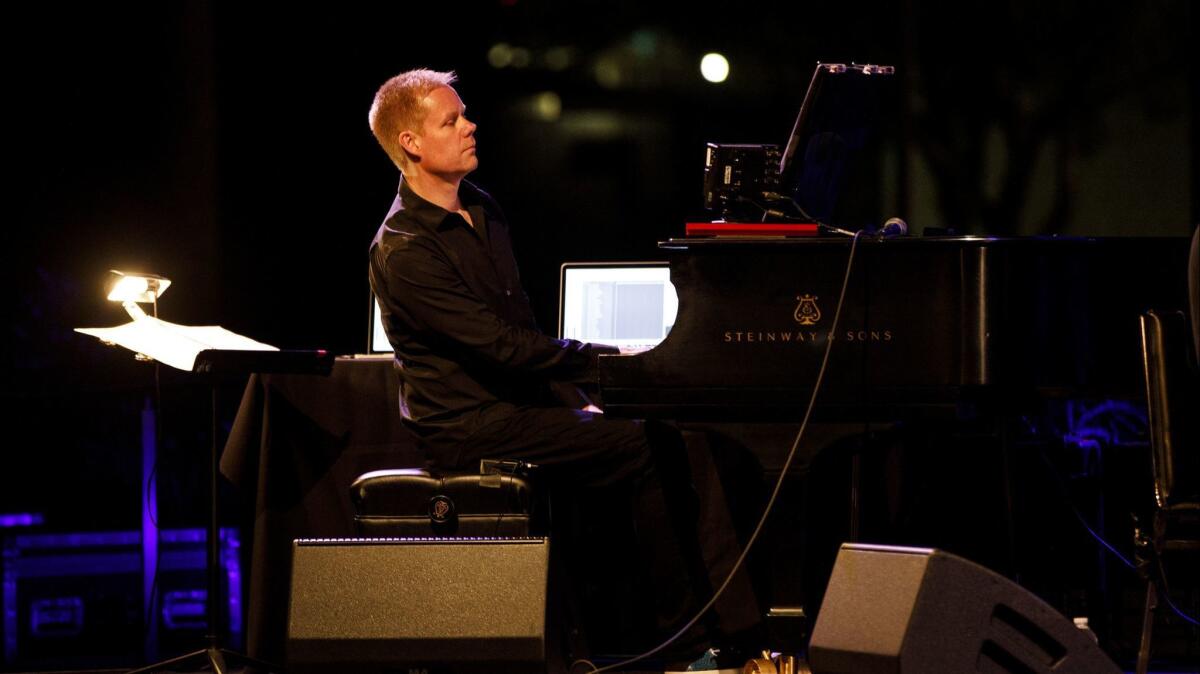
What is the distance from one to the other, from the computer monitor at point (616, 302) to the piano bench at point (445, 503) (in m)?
1.02

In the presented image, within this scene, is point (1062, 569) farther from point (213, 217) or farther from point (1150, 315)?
point (213, 217)

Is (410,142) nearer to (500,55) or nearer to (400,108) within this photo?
(400,108)

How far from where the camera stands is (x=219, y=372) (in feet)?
9.64

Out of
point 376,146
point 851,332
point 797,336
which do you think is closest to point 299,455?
point 376,146

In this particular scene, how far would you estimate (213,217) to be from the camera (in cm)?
457

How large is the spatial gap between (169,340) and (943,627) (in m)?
2.05

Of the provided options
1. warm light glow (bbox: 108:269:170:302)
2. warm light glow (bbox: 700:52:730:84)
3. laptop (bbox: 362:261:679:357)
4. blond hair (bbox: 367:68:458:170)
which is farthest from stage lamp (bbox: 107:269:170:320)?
warm light glow (bbox: 700:52:730:84)

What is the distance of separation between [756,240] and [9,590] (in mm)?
2980

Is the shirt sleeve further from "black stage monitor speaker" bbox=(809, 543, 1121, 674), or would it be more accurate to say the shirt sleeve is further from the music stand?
"black stage monitor speaker" bbox=(809, 543, 1121, 674)

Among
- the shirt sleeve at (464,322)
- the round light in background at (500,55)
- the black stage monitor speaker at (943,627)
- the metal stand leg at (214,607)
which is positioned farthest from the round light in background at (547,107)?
the black stage monitor speaker at (943,627)

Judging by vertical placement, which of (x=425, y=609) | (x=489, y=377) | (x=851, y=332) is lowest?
(x=425, y=609)

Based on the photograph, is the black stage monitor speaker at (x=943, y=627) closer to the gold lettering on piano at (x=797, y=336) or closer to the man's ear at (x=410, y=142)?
the gold lettering on piano at (x=797, y=336)

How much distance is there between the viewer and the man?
10.2 ft

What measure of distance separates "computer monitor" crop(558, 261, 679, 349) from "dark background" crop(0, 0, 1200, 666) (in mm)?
605
